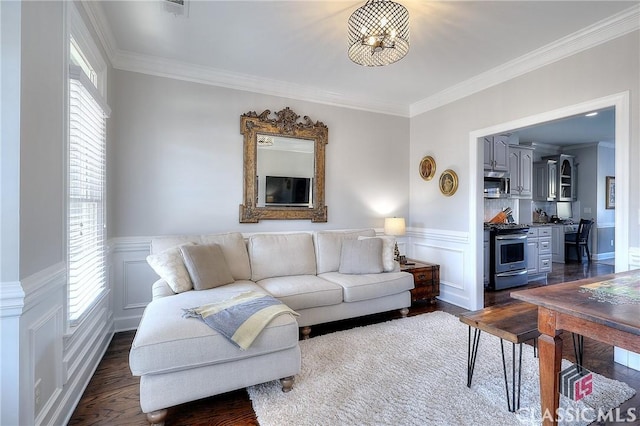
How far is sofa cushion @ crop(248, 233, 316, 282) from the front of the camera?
3.25 meters

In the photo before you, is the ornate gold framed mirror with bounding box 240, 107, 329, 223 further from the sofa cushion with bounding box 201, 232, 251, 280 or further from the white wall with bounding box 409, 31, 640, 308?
the white wall with bounding box 409, 31, 640, 308

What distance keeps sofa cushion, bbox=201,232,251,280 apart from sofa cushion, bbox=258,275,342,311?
0.23m

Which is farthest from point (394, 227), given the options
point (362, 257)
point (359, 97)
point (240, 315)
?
point (240, 315)

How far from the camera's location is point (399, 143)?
15.0 ft

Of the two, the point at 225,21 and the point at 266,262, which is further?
the point at 266,262

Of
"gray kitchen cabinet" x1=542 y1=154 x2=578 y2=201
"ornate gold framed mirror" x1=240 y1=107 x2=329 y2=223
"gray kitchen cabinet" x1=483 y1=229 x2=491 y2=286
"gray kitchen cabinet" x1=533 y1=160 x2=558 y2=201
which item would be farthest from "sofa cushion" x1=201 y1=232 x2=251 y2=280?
"gray kitchen cabinet" x1=542 y1=154 x2=578 y2=201

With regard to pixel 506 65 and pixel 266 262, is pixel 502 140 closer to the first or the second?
pixel 506 65

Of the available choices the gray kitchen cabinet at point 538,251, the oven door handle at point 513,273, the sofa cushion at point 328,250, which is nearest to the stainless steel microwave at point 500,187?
the gray kitchen cabinet at point 538,251

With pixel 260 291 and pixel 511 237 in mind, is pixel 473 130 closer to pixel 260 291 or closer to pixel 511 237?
pixel 511 237

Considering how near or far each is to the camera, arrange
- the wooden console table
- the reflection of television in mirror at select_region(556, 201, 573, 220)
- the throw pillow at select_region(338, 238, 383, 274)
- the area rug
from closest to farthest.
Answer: the wooden console table → the area rug → the throw pillow at select_region(338, 238, 383, 274) → the reflection of television in mirror at select_region(556, 201, 573, 220)

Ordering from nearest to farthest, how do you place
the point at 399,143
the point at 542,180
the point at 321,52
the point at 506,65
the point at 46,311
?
the point at 46,311
the point at 321,52
the point at 506,65
the point at 399,143
the point at 542,180

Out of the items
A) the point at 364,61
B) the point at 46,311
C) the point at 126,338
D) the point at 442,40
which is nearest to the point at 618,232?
the point at 442,40

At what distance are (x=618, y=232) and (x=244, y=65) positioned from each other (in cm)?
382

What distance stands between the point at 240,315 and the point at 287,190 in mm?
2094
